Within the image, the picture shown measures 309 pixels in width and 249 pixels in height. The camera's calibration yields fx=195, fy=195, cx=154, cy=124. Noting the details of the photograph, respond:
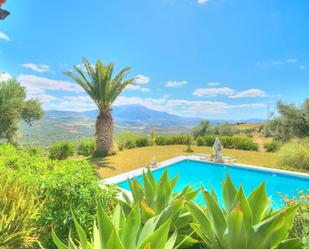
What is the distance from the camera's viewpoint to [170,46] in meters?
27.0

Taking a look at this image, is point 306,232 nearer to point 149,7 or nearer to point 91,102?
point 91,102

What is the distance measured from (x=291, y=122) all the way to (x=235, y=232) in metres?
18.6

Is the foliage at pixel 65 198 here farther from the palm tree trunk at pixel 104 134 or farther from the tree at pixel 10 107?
the tree at pixel 10 107

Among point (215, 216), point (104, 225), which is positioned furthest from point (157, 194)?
point (104, 225)

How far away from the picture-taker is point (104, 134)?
44.9 ft

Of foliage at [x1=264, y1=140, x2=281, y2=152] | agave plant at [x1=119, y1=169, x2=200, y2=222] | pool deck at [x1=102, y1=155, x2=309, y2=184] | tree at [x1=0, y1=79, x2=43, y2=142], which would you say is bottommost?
pool deck at [x1=102, y1=155, x2=309, y2=184]

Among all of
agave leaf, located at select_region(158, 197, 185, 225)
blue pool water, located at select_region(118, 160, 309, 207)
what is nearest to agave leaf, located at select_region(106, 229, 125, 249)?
agave leaf, located at select_region(158, 197, 185, 225)

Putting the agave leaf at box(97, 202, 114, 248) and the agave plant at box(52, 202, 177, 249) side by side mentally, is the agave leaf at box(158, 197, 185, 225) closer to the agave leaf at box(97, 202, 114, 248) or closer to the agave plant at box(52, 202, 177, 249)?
the agave plant at box(52, 202, 177, 249)

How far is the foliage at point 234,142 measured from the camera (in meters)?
17.2

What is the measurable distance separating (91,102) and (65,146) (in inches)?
142

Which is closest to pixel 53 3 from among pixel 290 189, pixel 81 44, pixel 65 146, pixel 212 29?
pixel 81 44

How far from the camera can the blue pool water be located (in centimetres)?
816

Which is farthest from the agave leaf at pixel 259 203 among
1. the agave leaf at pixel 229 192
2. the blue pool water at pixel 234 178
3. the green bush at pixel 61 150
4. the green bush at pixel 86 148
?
the green bush at pixel 86 148

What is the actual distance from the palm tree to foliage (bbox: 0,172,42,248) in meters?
Answer: 10.9
